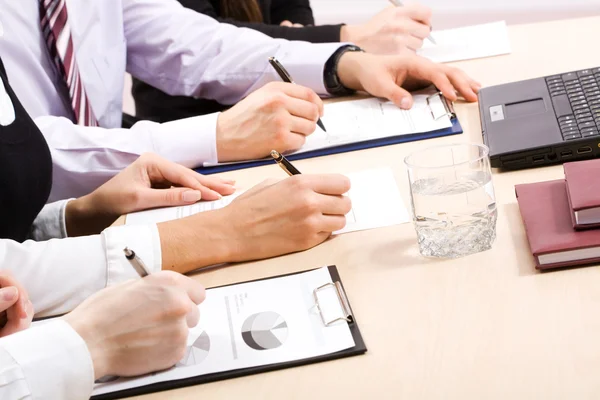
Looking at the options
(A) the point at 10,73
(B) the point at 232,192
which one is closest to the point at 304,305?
(B) the point at 232,192

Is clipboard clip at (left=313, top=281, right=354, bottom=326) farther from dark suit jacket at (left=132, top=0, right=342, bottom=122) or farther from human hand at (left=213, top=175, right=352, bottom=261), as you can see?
dark suit jacket at (left=132, top=0, right=342, bottom=122)

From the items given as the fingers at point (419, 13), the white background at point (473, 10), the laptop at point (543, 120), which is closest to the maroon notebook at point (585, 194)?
the laptop at point (543, 120)

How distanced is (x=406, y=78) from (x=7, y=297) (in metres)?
0.87

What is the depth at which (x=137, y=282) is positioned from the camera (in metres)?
0.85

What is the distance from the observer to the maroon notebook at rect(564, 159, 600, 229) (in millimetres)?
869

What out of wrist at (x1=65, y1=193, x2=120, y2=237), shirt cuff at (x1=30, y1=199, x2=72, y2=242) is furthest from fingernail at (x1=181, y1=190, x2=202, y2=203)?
shirt cuff at (x1=30, y1=199, x2=72, y2=242)

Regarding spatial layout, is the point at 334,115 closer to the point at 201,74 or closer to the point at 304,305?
the point at 201,74

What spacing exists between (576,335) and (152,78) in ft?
4.24

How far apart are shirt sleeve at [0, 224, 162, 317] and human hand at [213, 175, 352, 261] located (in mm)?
112

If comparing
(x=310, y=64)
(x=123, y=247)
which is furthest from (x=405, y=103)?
(x=123, y=247)

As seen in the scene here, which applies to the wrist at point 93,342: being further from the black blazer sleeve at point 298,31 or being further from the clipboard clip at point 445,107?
the black blazer sleeve at point 298,31

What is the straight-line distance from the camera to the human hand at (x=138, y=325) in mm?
812

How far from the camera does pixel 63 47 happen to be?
4.94 feet

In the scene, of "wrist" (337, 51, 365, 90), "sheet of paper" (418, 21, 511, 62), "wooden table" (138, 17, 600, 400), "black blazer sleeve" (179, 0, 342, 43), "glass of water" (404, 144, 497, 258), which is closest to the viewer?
"wooden table" (138, 17, 600, 400)
